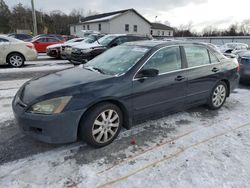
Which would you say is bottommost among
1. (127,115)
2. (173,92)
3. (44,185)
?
(44,185)

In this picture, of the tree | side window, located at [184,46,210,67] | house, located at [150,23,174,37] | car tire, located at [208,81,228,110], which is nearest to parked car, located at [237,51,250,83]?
car tire, located at [208,81,228,110]

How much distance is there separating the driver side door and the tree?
54.1 meters

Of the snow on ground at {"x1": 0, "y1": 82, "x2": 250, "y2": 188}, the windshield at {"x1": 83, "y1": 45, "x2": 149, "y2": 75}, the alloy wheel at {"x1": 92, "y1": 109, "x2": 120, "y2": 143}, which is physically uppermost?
the windshield at {"x1": 83, "y1": 45, "x2": 149, "y2": 75}

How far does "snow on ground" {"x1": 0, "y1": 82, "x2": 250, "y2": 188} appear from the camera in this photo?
248 cm

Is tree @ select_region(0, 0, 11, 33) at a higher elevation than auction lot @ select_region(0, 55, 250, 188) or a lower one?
higher

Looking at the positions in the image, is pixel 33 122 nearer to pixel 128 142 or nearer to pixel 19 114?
pixel 19 114

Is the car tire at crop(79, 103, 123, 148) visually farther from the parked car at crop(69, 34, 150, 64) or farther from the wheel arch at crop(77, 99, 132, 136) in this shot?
the parked car at crop(69, 34, 150, 64)

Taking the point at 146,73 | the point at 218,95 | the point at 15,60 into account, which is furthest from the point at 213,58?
the point at 15,60

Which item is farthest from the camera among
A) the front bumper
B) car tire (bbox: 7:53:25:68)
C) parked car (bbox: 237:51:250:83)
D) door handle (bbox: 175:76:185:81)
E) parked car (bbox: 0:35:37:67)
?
car tire (bbox: 7:53:25:68)

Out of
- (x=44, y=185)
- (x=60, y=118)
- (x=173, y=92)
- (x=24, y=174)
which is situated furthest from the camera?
(x=173, y=92)

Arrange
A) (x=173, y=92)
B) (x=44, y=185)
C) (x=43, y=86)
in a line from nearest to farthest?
(x=44, y=185) < (x=43, y=86) < (x=173, y=92)

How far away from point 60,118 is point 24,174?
0.77 meters

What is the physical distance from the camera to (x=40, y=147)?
3.18 m

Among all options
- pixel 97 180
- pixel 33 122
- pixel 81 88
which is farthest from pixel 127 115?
pixel 33 122
